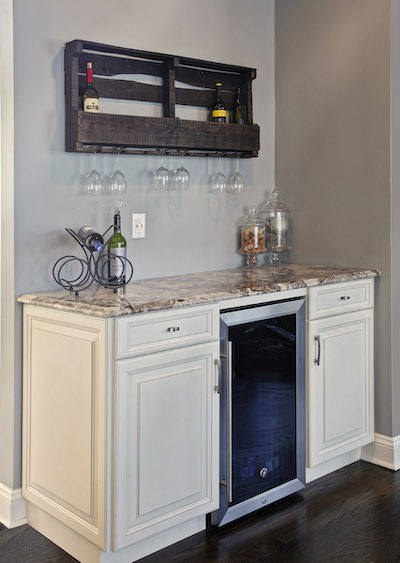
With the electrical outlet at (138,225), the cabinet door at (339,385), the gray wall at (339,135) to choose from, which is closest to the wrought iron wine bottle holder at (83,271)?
the electrical outlet at (138,225)

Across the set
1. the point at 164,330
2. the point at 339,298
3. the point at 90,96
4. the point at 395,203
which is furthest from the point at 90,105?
the point at 395,203

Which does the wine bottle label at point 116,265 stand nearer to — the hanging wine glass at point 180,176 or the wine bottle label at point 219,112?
the hanging wine glass at point 180,176

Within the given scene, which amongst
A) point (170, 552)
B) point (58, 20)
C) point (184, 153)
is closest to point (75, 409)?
point (170, 552)

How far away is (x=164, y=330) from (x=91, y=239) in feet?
1.71

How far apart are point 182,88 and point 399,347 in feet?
5.38

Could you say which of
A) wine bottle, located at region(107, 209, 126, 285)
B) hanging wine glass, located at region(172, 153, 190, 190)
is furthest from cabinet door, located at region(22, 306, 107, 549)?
hanging wine glass, located at region(172, 153, 190, 190)

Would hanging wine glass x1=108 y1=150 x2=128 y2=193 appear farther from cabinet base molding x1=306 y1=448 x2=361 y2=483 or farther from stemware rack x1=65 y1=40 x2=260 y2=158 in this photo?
cabinet base molding x1=306 y1=448 x2=361 y2=483

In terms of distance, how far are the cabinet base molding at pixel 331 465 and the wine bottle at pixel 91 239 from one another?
141 cm

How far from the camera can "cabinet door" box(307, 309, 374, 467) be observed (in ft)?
9.33

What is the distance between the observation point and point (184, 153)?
Answer: 2.94 m

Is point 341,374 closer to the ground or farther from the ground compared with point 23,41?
closer to the ground

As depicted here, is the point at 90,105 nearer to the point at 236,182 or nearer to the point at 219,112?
the point at 219,112

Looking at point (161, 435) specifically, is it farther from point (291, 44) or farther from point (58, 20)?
point (291, 44)

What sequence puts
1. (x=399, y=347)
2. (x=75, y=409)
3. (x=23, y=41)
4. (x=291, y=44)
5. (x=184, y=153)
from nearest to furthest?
(x=75, y=409)
(x=23, y=41)
(x=184, y=153)
(x=399, y=347)
(x=291, y=44)
